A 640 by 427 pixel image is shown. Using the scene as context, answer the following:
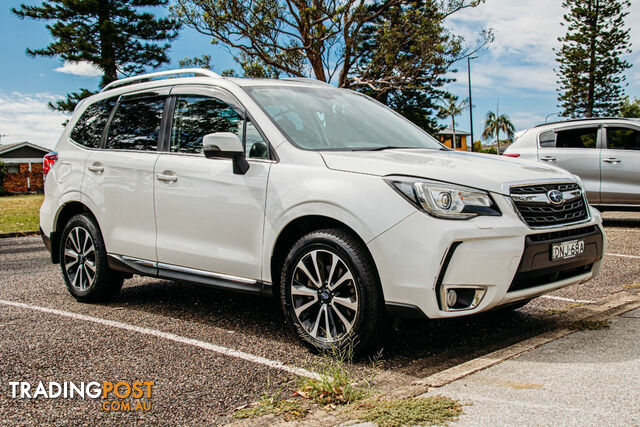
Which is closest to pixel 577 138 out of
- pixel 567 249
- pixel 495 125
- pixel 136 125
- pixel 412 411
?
pixel 567 249

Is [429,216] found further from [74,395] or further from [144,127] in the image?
[144,127]

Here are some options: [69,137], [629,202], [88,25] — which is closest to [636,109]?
[88,25]

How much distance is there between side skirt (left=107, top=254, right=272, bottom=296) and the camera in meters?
4.47

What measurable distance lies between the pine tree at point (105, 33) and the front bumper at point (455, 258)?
38.6m

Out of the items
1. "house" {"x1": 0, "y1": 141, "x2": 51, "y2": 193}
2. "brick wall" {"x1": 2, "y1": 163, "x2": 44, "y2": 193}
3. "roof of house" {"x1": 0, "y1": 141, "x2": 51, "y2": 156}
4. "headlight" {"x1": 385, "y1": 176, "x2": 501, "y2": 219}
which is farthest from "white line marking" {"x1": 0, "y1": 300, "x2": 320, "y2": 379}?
"roof of house" {"x1": 0, "y1": 141, "x2": 51, "y2": 156}

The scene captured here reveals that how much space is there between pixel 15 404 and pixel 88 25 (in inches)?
1646

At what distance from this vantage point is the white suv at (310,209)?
12.0 ft

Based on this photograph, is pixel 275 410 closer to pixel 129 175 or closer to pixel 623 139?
pixel 129 175

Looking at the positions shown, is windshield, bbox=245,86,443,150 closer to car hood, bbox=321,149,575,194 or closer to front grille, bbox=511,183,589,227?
car hood, bbox=321,149,575,194

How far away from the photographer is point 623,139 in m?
11.5

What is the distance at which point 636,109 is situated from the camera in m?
74.8

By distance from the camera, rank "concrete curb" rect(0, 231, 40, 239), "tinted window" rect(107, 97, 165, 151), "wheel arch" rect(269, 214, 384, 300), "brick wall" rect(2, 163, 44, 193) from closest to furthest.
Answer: "wheel arch" rect(269, 214, 384, 300)
"tinted window" rect(107, 97, 165, 151)
"concrete curb" rect(0, 231, 40, 239)
"brick wall" rect(2, 163, 44, 193)

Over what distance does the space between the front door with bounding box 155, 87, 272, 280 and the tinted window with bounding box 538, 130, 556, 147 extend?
8671mm

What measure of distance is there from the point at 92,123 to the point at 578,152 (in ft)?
29.0
